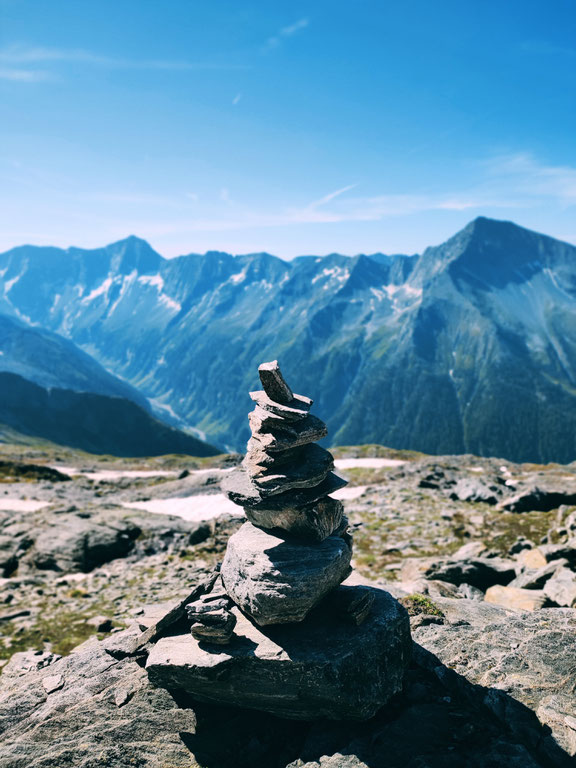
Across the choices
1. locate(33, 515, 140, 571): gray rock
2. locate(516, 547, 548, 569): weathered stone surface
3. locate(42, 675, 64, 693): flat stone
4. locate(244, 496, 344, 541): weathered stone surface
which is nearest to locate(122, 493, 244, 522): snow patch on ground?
locate(33, 515, 140, 571): gray rock

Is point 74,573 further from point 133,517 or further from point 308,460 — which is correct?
point 308,460

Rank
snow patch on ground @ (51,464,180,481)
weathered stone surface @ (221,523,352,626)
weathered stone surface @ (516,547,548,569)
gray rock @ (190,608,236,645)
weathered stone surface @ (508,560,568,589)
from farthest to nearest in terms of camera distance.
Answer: snow patch on ground @ (51,464,180,481), weathered stone surface @ (516,547,548,569), weathered stone surface @ (508,560,568,589), weathered stone surface @ (221,523,352,626), gray rock @ (190,608,236,645)

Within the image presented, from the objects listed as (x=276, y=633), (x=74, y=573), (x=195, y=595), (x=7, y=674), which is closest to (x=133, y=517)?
(x=74, y=573)

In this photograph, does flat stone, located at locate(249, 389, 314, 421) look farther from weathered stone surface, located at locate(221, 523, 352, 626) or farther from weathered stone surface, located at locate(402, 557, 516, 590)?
weathered stone surface, located at locate(402, 557, 516, 590)

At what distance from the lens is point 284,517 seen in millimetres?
12219

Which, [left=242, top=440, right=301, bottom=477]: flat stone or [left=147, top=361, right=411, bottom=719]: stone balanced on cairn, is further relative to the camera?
[left=242, top=440, right=301, bottom=477]: flat stone

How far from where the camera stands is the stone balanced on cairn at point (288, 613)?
33.2ft

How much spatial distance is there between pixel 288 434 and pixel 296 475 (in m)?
1.05

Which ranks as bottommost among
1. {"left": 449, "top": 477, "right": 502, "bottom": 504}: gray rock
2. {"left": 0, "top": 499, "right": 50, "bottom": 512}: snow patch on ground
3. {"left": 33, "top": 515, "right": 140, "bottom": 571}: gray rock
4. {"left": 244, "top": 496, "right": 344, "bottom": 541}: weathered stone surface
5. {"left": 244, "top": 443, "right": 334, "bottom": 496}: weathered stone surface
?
{"left": 0, "top": 499, "right": 50, "bottom": 512}: snow patch on ground

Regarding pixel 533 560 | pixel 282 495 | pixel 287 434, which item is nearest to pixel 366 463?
pixel 533 560

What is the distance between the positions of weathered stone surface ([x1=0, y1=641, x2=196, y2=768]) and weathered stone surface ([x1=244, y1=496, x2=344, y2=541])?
15.9ft

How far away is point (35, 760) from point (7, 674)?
5.23 metres

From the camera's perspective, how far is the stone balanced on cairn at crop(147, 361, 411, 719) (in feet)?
33.2

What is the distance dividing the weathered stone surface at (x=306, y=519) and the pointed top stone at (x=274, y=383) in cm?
296
